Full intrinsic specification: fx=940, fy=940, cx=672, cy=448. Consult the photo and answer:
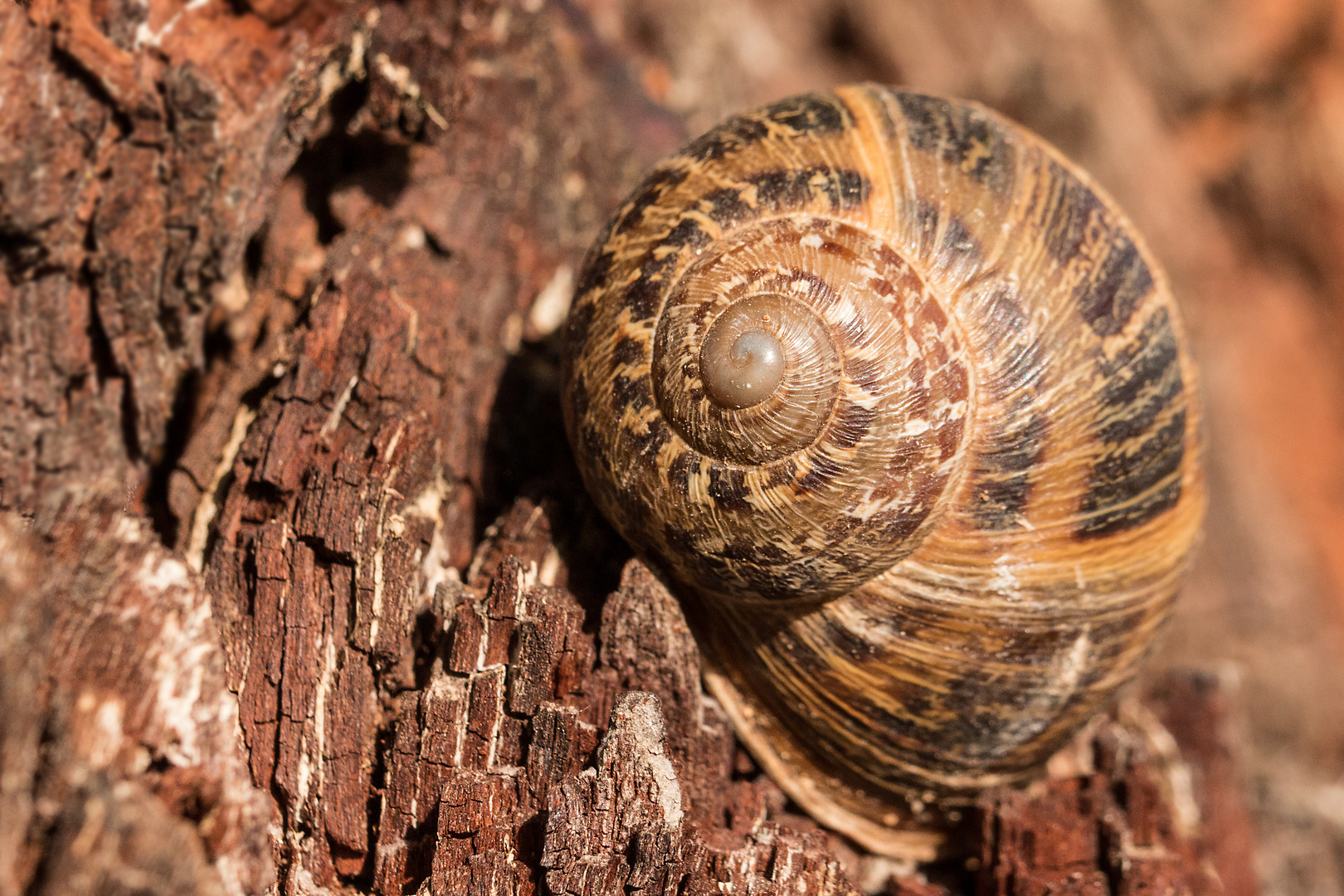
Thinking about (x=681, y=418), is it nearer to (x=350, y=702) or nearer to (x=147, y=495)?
(x=350, y=702)

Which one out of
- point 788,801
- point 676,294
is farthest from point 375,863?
point 676,294

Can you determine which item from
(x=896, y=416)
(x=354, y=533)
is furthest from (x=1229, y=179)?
(x=354, y=533)

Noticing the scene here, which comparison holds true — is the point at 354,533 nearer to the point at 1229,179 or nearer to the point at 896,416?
the point at 896,416

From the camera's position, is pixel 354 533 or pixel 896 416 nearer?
pixel 896 416

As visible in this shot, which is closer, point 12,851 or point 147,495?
point 12,851

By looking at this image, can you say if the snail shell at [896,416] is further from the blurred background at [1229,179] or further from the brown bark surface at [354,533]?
the blurred background at [1229,179]

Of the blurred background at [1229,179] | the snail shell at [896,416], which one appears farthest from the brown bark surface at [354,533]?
the blurred background at [1229,179]

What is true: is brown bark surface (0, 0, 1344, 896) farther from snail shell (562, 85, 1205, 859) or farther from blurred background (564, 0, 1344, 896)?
blurred background (564, 0, 1344, 896)
